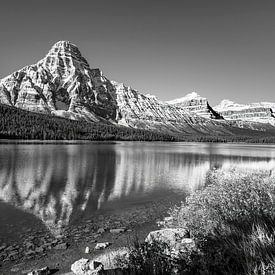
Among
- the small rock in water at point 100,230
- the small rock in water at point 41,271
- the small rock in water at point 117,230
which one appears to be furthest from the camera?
the small rock in water at point 117,230

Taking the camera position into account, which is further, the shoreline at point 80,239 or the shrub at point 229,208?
the shoreline at point 80,239

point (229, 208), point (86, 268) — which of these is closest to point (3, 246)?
point (86, 268)

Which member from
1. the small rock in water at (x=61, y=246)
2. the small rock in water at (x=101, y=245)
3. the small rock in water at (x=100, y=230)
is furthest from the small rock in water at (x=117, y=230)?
the small rock in water at (x=61, y=246)

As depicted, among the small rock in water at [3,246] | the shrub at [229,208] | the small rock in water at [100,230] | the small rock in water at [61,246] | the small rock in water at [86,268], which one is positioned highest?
the shrub at [229,208]

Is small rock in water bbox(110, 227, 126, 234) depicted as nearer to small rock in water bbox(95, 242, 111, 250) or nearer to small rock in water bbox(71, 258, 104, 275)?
small rock in water bbox(95, 242, 111, 250)

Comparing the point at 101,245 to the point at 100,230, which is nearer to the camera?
the point at 101,245

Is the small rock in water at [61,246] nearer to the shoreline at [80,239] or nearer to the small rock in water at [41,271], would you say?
the shoreline at [80,239]

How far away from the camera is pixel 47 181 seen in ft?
116

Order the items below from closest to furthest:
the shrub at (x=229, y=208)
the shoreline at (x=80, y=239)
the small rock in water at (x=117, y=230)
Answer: the shrub at (x=229, y=208), the shoreline at (x=80, y=239), the small rock in water at (x=117, y=230)

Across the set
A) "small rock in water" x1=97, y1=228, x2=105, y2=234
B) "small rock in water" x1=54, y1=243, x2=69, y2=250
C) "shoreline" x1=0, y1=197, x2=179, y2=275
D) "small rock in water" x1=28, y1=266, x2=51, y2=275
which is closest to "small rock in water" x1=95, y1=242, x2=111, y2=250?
"shoreline" x1=0, y1=197, x2=179, y2=275

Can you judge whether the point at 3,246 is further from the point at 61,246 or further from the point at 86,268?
the point at 86,268

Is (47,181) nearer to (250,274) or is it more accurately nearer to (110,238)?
(110,238)

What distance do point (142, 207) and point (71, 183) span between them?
13240 millimetres

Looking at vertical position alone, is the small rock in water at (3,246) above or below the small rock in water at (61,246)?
above
